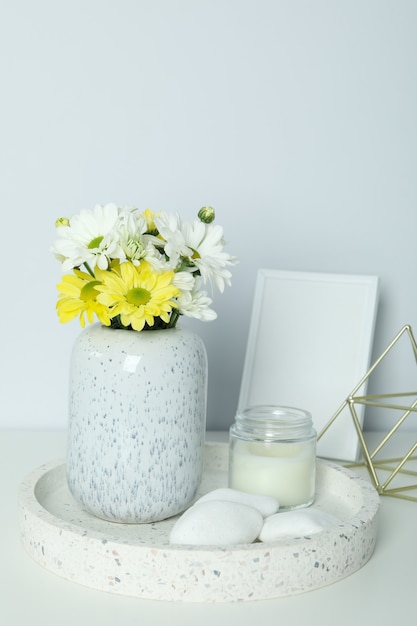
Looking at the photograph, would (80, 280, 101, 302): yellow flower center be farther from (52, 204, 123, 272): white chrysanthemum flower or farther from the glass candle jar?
the glass candle jar

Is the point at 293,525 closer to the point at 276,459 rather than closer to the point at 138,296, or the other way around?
the point at 276,459

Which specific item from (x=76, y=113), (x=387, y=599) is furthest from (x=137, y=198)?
(x=387, y=599)

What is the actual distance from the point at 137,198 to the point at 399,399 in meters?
0.51

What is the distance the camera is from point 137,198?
1.19m

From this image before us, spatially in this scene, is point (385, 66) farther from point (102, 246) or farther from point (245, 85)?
point (102, 246)

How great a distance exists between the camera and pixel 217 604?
678 millimetres

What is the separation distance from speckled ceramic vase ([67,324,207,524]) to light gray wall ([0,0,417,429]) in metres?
0.40

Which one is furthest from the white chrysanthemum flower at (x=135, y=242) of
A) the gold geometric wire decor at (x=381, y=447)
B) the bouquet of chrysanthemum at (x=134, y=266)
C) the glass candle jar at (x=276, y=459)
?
the gold geometric wire decor at (x=381, y=447)

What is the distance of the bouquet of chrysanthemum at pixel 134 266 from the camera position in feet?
2.63

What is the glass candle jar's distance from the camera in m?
0.87

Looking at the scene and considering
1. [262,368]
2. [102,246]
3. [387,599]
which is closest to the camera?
[387,599]

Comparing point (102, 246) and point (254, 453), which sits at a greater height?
point (102, 246)

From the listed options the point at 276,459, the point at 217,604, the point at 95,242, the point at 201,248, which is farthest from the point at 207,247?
the point at 217,604

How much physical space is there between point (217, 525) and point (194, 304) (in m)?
0.23
